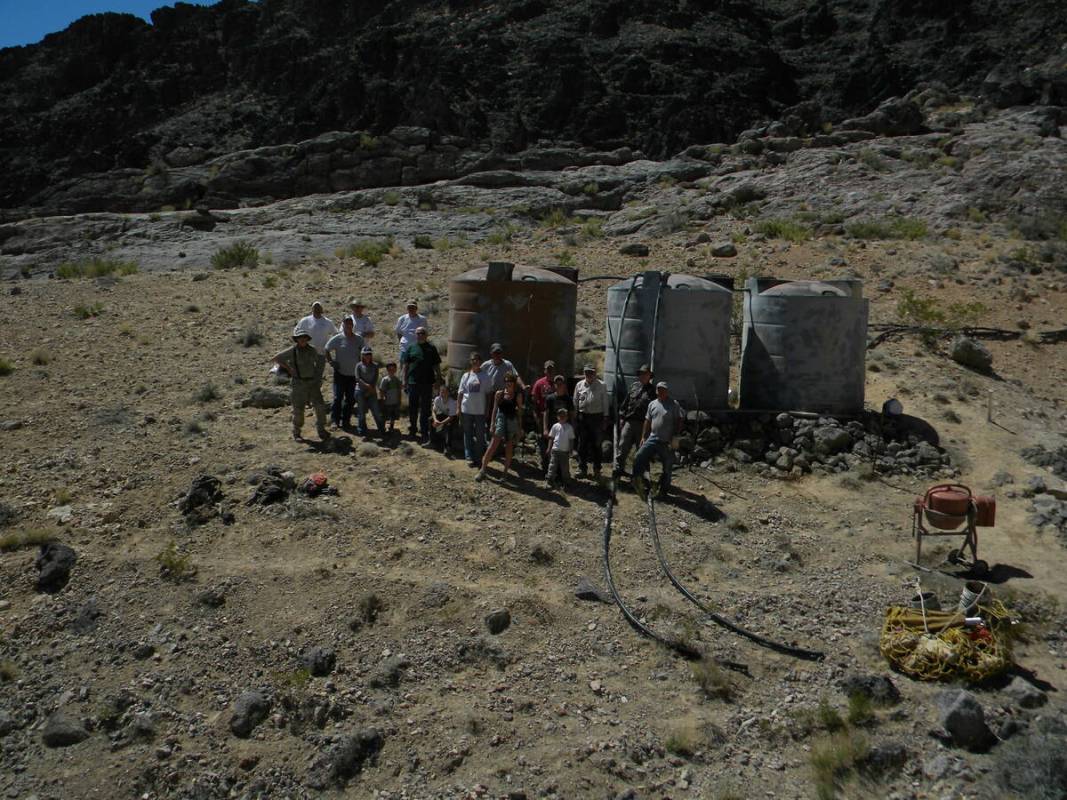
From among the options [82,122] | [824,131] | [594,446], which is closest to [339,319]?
[594,446]

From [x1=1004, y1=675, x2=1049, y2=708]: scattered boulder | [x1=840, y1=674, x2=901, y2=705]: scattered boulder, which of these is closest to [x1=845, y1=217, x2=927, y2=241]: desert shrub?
[x1=1004, y1=675, x2=1049, y2=708]: scattered boulder

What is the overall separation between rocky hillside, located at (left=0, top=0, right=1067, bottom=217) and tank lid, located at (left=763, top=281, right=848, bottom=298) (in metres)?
24.4

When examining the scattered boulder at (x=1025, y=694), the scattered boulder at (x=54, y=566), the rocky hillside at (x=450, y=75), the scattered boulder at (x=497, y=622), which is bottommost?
the scattered boulder at (x=1025, y=694)

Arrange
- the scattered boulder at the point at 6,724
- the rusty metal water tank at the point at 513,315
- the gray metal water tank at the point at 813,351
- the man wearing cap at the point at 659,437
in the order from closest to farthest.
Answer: the scattered boulder at the point at 6,724 → the man wearing cap at the point at 659,437 → the rusty metal water tank at the point at 513,315 → the gray metal water tank at the point at 813,351

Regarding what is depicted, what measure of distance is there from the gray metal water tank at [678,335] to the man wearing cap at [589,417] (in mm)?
1309

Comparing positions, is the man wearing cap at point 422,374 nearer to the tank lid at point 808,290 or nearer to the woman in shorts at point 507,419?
the woman in shorts at point 507,419

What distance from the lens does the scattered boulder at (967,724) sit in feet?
19.9

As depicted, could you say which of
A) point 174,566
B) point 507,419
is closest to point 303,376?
point 507,419

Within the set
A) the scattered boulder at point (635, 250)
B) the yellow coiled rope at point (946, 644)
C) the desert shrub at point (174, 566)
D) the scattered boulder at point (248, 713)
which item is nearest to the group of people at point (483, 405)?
the desert shrub at point (174, 566)

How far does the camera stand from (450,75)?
42.8 meters

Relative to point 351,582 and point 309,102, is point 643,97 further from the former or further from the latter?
point 351,582

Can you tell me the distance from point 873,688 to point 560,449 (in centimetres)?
419

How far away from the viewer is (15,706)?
22.6 ft

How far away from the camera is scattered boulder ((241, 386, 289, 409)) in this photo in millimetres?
12172
